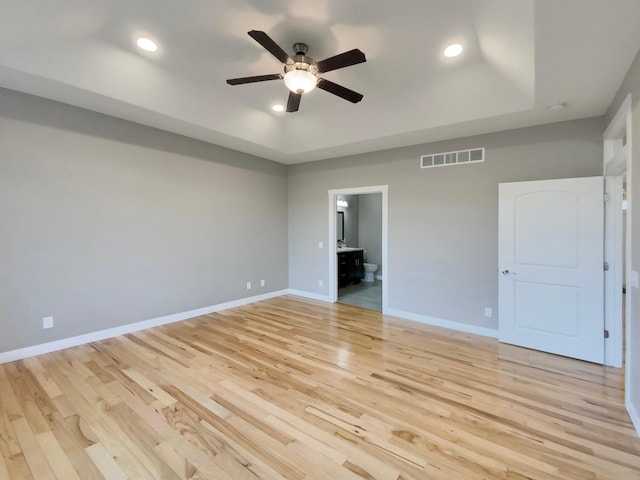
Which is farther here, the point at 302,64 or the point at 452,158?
the point at 452,158

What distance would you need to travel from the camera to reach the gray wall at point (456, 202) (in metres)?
3.42

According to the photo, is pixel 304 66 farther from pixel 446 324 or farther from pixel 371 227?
pixel 371 227

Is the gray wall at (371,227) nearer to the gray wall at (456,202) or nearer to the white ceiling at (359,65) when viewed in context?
the gray wall at (456,202)

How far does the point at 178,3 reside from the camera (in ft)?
7.72

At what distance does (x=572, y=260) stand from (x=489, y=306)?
109cm

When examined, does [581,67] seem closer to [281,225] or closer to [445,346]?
[445,346]

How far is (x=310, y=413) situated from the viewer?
2229mm

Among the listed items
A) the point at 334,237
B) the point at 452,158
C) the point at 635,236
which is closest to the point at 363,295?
the point at 334,237

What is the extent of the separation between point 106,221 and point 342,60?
342 centimetres

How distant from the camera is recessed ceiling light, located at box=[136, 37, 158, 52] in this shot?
9.36ft

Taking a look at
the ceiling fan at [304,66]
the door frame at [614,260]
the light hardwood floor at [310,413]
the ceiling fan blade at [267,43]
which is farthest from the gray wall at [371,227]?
the ceiling fan blade at [267,43]

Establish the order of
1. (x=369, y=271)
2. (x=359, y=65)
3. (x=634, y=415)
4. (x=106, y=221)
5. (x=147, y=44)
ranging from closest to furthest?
(x=634, y=415)
(x=147, y=44)
(x=359, y=65)
(x=106, y=221)
(x=369, y=271)

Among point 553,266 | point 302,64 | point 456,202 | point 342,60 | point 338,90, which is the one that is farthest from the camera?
point 456,202

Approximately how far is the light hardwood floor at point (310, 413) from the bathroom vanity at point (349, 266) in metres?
3.07
